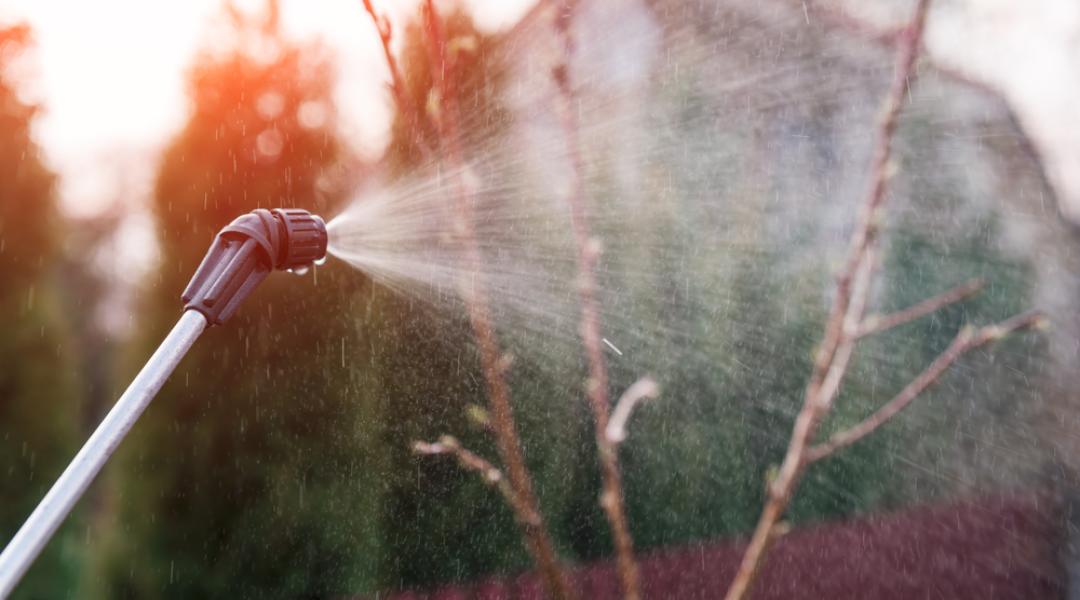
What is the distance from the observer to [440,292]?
7.04ft

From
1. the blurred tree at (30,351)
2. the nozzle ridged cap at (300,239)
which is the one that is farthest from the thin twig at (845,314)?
the blurred tree at (30,351)

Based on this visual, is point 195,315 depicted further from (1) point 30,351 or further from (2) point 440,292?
(1) point 30,351

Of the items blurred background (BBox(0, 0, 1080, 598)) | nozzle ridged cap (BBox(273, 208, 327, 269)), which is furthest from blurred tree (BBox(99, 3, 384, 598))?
nozzle ridged cap (BBox(273, 208, 327, 269))

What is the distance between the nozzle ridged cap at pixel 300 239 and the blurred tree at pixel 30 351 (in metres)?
1.45

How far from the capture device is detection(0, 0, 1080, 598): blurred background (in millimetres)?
1898

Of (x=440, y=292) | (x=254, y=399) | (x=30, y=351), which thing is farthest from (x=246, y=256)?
(x=30, y=351)

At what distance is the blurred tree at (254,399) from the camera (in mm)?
1875

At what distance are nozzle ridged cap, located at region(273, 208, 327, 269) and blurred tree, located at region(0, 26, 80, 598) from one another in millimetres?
1452

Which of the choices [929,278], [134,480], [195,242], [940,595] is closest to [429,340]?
[195,242]

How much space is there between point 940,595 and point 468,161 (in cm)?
205

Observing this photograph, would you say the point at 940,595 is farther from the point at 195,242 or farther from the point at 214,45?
the point at 214,45

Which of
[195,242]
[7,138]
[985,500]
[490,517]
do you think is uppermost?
[7,138]

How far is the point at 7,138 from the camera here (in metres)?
1.93

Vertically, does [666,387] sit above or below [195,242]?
below
